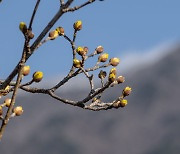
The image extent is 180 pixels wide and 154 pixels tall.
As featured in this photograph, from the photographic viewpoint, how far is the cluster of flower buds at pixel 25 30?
15.6ft

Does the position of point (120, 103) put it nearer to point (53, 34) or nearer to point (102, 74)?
point (102, 74)

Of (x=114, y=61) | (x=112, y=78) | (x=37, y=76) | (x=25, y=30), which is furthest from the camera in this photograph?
(x=114, y=61)

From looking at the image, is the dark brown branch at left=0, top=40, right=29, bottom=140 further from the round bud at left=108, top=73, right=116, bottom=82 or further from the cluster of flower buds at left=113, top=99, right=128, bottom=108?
the cluster of flower buds at left=113, top=99, right=128, bottom=108

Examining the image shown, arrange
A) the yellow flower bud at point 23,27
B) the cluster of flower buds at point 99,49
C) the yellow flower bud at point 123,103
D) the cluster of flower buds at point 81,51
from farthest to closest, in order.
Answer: the cluster of flower buds at point 99,49 → the cluster of flower buds at point 81,51 → the yellow flower bud at point 123,103 → the yellow flower bud at point 23,27

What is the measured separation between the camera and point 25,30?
4.87 meters

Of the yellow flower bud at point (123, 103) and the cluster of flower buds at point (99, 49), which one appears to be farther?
the cluster of flower buds at point (99, 49)

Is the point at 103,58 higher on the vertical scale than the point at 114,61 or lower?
higher

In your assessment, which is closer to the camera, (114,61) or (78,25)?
(78,25)

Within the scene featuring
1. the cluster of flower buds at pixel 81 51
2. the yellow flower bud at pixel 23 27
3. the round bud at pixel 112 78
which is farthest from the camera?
the cluster of flower buds at pixel 81 51

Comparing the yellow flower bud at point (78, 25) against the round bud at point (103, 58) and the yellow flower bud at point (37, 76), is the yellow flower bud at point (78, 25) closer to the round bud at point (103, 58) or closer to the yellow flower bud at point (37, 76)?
the round bud at point (103, 58)

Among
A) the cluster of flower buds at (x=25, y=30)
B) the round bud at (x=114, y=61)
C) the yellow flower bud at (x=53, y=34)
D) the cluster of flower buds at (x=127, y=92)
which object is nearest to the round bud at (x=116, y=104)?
the cluster of flower buds at (x=127, y=92)

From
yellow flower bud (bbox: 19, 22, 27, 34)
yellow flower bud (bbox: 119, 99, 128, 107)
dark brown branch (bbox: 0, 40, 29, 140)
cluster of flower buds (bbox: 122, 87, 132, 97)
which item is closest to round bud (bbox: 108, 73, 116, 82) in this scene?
yellow flower bud (bbox: 119, 99, 128, 107)

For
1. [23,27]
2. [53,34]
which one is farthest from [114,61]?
[23,27]

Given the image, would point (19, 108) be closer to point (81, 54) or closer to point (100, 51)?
point (81, 54)
